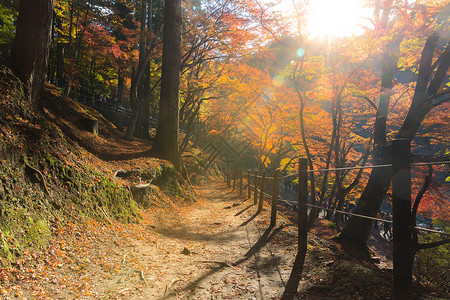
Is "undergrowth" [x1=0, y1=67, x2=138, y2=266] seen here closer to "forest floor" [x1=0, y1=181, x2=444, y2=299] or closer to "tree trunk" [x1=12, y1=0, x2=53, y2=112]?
"forest floor" [x1=0, y1=181, x2=444, y2=299]

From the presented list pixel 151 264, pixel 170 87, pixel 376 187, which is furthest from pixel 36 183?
pixel 376 187

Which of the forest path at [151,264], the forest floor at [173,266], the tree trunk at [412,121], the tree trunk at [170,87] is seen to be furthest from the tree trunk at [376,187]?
the tree trunk at [170,87]

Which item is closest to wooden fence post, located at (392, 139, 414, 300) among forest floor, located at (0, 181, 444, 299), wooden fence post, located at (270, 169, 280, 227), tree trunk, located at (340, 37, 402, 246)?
forest floor, located at (0, 181, 444, 299)

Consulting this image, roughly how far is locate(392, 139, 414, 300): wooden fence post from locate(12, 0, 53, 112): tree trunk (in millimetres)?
6682

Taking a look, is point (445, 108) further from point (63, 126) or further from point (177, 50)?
point (63, 126)

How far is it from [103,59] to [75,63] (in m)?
1.83

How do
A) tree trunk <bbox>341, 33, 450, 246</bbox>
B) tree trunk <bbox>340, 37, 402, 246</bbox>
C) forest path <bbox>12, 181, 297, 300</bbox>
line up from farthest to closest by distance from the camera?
tree trunk <bbox>340, 37, 402, 246</bbox> → tree trunk <bbox>341, 33, 450, 246</bbox> → forest path <bbox>12, 181, 297, 300</bbox>

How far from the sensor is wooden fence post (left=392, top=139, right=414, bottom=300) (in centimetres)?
261

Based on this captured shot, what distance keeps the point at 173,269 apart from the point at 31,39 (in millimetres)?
5597

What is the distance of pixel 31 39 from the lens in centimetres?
521

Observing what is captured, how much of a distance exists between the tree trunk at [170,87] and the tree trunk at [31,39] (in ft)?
16.5

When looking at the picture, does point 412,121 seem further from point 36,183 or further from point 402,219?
point 36,183

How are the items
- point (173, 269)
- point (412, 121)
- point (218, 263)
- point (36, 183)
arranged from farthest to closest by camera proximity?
point (412, 121)
point (218, 263)
point (173, 269)
point (36, 183)

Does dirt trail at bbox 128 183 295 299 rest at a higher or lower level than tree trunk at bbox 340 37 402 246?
lower
